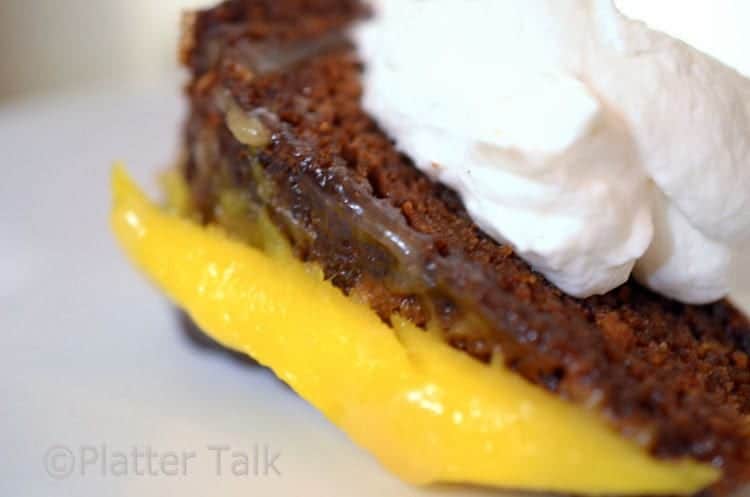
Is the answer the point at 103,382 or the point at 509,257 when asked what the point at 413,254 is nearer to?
the point at 509,257

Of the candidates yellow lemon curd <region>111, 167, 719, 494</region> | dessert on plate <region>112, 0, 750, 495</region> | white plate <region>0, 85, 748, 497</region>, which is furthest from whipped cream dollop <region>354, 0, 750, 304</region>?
white plate <region>0, 85, 748, 497</region>

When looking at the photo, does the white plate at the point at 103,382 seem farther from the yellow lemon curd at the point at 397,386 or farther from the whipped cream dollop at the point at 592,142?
the whipped cream dollop at the point at 592,142

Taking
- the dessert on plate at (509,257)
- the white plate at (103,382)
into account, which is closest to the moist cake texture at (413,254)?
the dessert on plate at (509,257)

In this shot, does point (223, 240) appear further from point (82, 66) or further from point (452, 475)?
point (82, 66)

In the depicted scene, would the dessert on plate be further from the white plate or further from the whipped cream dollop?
the white plate

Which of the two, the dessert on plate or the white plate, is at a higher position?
the dessert on plate

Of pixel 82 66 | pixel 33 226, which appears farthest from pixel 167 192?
pixel 82 66
